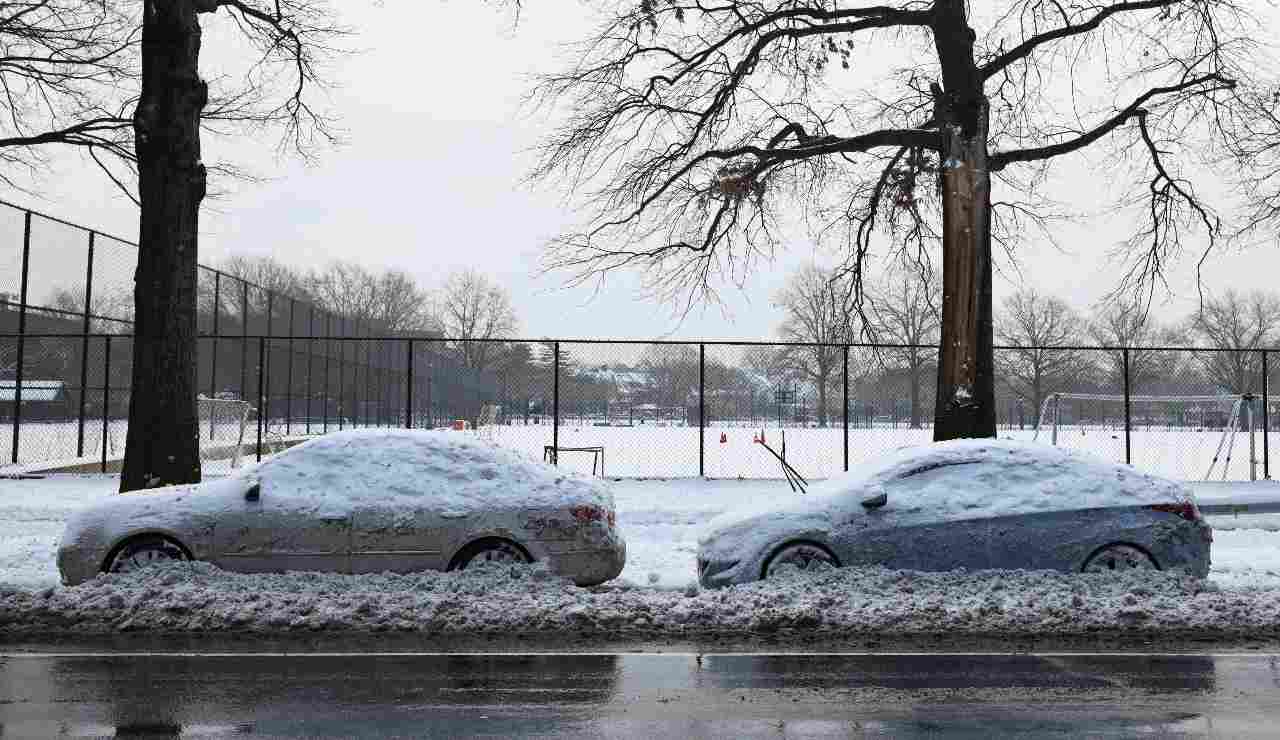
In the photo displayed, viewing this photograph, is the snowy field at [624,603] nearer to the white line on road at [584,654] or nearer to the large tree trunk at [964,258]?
the white line on road at [584,654]

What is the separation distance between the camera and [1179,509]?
28.9ft

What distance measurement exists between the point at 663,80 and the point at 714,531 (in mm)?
9736

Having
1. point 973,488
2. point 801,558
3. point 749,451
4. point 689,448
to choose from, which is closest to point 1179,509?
point 973,488

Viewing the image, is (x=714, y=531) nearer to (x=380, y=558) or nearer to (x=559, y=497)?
(x=559, y=497)

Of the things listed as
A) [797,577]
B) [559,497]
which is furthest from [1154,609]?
[559,497]

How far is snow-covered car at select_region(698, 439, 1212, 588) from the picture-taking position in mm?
8727

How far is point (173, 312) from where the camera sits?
11781mm

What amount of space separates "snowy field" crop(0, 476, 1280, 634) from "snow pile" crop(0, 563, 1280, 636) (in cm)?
1

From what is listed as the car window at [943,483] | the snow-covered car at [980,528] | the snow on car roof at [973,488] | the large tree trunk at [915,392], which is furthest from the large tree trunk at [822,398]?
the snow-covered car at [980,528]

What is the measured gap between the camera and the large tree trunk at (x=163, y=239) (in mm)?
11664

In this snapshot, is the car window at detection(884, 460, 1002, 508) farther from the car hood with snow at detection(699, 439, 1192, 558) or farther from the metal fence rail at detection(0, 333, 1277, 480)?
the metal fence rail at detection(0, 333, 1277, 480)

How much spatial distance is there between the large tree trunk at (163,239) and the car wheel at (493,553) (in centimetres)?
473

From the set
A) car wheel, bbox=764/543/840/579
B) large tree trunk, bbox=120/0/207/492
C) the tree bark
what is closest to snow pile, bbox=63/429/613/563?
car wheel, bbox=764/543/840/579

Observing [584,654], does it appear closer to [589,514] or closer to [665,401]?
[589,514]
